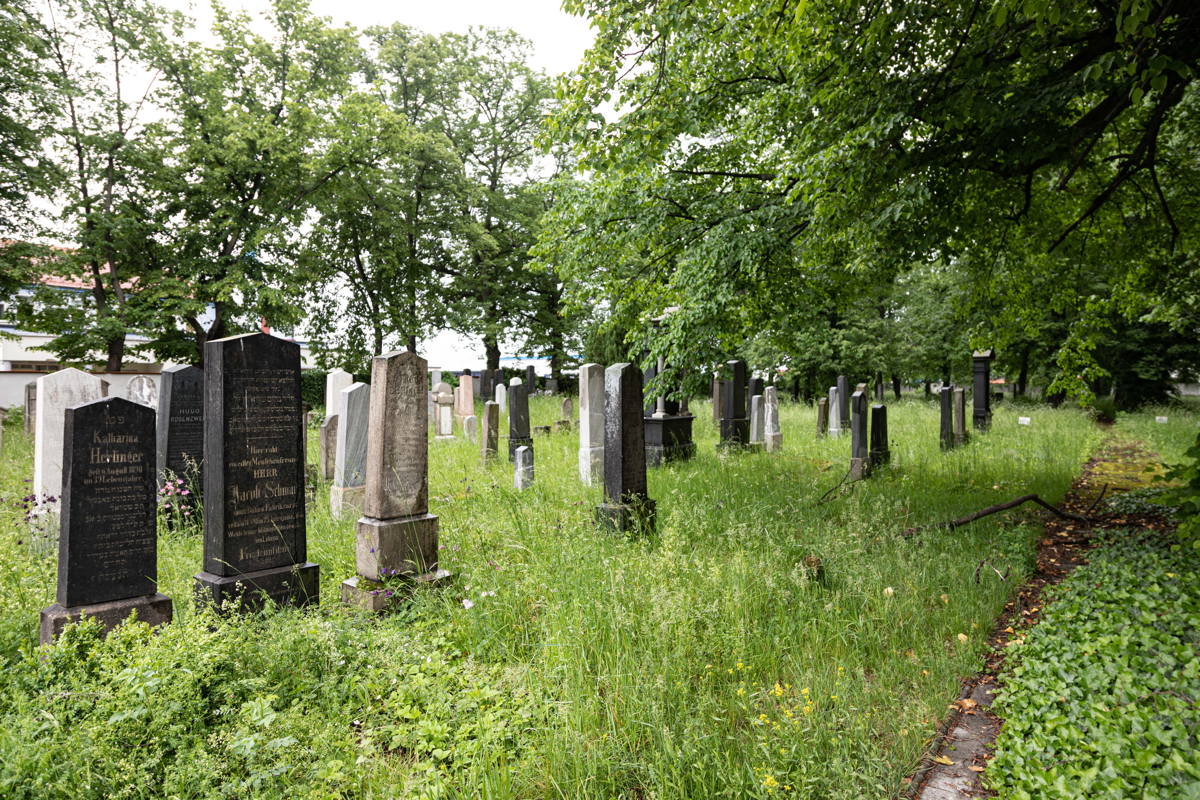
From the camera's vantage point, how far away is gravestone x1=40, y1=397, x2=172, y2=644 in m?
3.66

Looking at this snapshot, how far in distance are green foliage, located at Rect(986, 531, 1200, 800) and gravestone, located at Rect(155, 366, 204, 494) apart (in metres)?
7.86

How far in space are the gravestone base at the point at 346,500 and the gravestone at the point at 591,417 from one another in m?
3.11

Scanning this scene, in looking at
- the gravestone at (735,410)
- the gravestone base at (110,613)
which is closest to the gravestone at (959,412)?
the gravestone at (735,410)

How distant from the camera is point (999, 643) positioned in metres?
4.10

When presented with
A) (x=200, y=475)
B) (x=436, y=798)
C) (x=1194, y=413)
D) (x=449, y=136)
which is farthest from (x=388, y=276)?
(x=1194, y=413)

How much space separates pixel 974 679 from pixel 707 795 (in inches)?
86.8

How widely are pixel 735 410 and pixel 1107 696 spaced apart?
884cm

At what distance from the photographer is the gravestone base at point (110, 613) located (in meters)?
3.54

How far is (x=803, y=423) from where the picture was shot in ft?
57.3

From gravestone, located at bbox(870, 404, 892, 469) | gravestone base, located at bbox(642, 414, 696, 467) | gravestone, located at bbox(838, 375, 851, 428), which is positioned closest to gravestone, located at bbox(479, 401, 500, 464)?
gravestone base, located at bbox(642, 414, 696, 467)

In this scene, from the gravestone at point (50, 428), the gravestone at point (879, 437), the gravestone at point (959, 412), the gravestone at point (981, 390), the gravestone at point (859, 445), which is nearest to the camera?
the gravestone at point (50, 428)

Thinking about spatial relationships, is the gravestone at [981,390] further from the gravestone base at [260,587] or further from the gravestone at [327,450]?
the gravestone base at [260,587]

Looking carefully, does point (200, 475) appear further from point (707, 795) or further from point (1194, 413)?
point (1194, 413)

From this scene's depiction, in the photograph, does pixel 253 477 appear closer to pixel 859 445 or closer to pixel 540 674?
pixel 540 674
